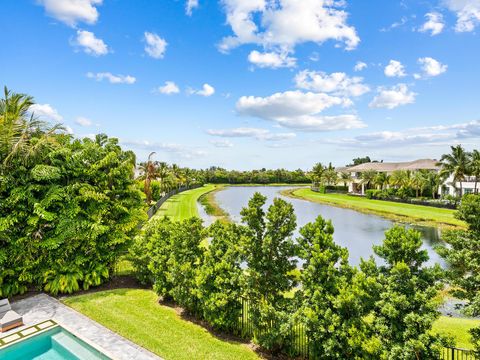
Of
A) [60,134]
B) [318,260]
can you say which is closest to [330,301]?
[318,260]

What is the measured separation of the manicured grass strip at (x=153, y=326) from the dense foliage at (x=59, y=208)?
159 centimetres

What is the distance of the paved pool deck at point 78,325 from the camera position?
932 centimetres

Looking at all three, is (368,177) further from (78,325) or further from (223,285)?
(78,325)

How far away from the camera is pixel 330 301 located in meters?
8.00

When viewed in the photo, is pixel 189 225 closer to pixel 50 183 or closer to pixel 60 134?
pixel 50 183

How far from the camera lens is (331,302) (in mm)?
7988

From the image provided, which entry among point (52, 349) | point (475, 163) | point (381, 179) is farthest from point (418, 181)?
point (52, 349)

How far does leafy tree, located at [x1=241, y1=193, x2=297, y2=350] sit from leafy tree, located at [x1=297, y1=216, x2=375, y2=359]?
895mm

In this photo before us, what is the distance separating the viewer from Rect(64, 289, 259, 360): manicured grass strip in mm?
9477

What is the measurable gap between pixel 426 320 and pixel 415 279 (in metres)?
0.86

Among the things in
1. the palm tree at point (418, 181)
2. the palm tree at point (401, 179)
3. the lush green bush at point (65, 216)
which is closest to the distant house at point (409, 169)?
the palm tree at point (418, 181)

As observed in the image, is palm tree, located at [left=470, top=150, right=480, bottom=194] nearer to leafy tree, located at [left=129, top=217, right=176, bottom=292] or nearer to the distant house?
the distant house

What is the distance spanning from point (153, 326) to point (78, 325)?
2707mm

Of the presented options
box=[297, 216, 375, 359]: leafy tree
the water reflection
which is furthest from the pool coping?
the water reflection
